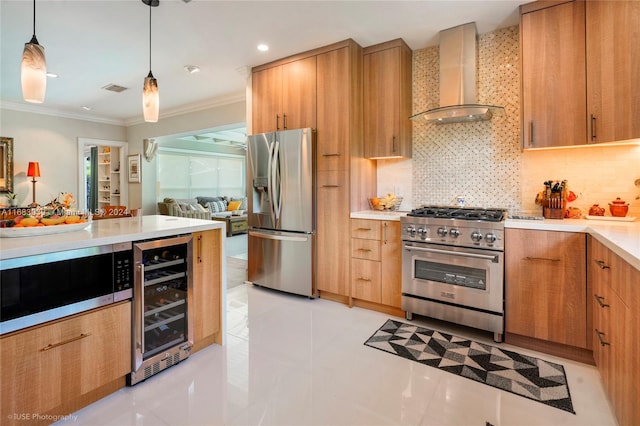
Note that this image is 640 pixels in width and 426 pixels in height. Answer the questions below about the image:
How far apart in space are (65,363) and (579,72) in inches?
144

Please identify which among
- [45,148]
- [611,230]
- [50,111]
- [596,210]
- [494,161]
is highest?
[50,111]

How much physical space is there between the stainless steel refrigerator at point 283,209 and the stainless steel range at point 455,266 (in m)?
1.06

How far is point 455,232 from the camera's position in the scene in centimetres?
255

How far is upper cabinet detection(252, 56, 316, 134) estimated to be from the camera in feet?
11.2

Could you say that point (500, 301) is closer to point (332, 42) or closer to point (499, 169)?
point (499, 169)

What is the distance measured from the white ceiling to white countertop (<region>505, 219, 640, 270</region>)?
68.0 inches

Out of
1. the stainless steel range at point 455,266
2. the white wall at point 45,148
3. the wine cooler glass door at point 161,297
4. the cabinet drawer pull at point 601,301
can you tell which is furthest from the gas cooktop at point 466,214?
the white wall at point 45,148

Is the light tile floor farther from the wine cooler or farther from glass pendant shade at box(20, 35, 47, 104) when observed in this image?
glass pendant shade at box(20, 35, 47, 104)

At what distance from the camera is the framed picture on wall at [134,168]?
7.06 metres

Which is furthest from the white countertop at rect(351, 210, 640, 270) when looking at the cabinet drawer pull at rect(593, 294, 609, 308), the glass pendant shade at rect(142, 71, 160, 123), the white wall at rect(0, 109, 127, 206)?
the white wall at rect(0, 109, 127, 206)

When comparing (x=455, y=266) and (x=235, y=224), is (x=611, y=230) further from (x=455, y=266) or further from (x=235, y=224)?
(x=235, y=224)

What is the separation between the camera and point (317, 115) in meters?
3.35

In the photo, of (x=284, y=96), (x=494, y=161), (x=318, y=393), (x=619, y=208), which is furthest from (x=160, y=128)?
(x=619, y=208)

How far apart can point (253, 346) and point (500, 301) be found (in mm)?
1861
